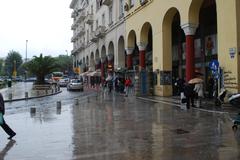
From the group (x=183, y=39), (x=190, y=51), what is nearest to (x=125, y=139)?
(x=190, y=51)

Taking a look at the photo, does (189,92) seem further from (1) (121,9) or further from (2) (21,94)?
(1) (121,9)

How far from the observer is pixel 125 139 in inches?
448

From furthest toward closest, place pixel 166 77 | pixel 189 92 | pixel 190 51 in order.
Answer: pixel 166 77
pixel 190 51
pixel 189 92

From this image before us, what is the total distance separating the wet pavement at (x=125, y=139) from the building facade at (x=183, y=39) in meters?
6.34

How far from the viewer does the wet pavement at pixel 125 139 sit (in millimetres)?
9188

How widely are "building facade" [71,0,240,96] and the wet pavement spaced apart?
6.34m

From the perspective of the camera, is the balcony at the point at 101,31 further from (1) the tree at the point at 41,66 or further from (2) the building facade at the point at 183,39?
(1) the tree at the point at 41,66

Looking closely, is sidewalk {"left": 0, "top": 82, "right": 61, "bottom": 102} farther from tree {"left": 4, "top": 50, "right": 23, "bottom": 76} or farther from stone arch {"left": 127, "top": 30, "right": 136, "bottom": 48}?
tree {"left": 4, "top": 50, "right": 23, "bottom": 76}

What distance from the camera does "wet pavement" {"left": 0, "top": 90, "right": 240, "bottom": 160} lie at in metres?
9.19

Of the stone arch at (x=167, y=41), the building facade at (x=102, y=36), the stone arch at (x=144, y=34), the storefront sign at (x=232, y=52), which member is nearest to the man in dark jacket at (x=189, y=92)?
the storefront sign at (x=232, y=52)

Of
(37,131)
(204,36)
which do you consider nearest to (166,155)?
(37,131)

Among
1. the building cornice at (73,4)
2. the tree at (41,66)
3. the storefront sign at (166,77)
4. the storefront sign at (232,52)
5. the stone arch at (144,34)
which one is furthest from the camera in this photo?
the building cornice at (73,4)

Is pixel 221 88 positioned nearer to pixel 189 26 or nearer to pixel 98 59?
pixel 189 26

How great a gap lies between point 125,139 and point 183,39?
24.3 meters
